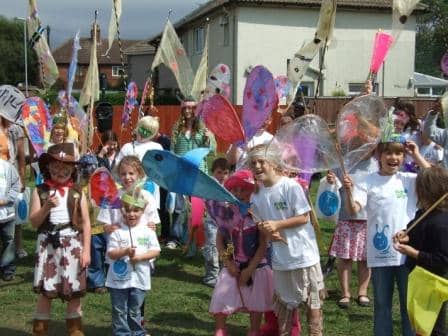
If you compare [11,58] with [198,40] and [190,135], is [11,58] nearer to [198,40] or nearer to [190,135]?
[198,40]

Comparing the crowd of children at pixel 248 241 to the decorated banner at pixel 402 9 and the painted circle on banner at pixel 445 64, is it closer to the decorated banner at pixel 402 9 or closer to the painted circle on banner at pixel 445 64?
the decorated banner at pixel 402 9

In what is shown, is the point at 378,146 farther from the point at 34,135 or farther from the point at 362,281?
the point at 34,135

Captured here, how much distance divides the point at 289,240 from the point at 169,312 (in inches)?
69.0

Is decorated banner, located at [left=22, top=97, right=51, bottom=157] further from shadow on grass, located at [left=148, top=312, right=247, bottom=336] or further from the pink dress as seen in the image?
the pink dress

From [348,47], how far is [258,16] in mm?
4427

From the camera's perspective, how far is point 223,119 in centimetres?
473

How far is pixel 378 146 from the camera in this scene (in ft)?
14.4

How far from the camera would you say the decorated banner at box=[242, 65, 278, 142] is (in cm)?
451

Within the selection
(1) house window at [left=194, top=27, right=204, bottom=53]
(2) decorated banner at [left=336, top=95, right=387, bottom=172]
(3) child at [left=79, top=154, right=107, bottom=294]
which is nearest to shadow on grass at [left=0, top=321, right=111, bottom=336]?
(3) child at [left=79, top=154, right=107, bottom=294]

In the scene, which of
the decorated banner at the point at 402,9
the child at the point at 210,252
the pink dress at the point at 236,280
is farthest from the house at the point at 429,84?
the pink dress at the point at 236,280

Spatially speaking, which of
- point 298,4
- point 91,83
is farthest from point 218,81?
point 298,4

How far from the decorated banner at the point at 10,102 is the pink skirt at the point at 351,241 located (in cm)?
322

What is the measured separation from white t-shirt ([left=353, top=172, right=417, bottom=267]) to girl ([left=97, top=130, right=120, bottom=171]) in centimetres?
311

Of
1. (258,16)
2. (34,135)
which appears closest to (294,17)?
(258,16)
